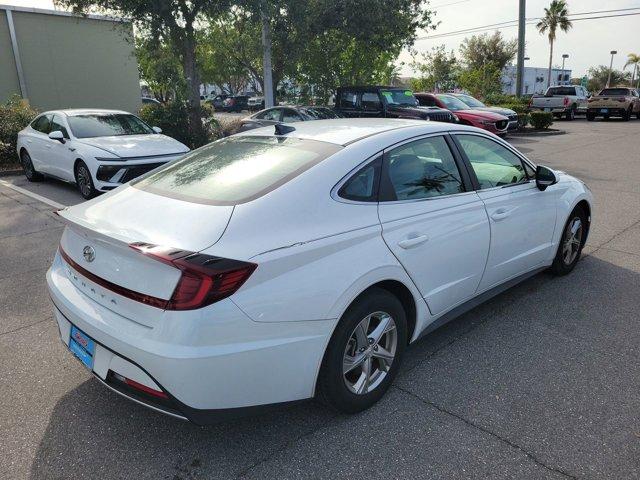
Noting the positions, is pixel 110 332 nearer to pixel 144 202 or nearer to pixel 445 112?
pixel 144 202

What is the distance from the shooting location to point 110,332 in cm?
237

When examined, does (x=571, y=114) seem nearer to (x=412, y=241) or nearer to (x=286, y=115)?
(x=286, y=115)

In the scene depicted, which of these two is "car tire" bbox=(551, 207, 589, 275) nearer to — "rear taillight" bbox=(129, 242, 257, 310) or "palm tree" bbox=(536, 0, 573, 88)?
"rear taillight" bbox=(129, 242, 257, 310)

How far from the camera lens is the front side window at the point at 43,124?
9.35m

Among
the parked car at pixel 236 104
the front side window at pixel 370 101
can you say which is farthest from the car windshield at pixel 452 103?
the parked car at pixel 236 104

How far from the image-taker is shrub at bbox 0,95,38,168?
11.8 m

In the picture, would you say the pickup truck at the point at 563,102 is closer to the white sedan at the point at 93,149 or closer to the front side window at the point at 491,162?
the white sedan at the point at 93,149

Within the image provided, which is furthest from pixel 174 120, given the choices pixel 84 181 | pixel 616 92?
pixel 616 92

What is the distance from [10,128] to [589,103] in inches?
A: 1078

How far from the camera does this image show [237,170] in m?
2.93

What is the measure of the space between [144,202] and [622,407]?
9.58 ft

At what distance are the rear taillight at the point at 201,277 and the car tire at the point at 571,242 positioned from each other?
3.49 metres

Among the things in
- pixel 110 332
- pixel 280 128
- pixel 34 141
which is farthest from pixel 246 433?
pixel 34 141

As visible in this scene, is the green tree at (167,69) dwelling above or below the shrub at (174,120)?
above
